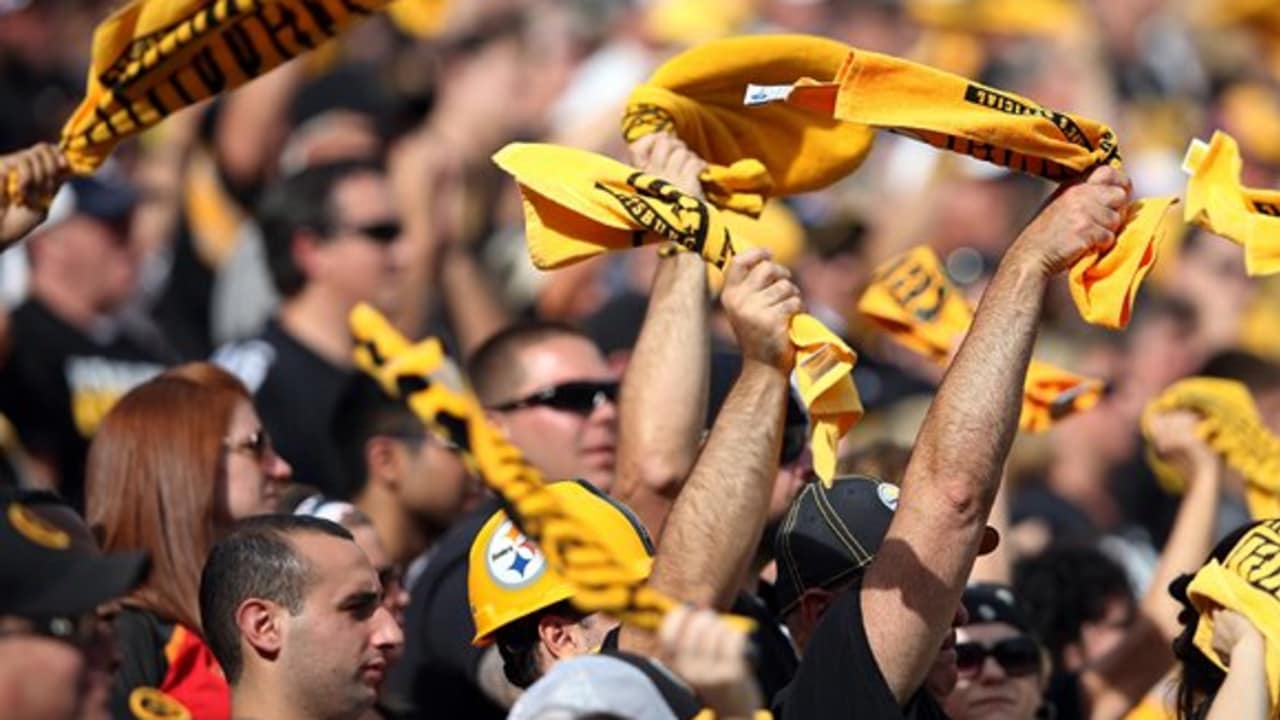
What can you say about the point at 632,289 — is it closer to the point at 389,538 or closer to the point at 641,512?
the point at 389,538

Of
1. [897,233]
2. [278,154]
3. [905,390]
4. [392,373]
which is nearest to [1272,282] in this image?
[897,233]

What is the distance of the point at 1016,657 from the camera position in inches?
260

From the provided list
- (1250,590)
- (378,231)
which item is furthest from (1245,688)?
(378,231)

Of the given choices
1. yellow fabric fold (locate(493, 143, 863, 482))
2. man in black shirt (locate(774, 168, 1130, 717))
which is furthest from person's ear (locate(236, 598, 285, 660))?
man in black shirt (locate(774, 168, 1130, 717))

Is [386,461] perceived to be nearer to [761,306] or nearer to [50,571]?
[761,306]

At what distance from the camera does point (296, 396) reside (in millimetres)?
8797

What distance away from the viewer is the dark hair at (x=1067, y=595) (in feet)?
25.4

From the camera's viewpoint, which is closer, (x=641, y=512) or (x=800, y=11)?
(x=641, y=512)

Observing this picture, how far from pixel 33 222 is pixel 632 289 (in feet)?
16.6

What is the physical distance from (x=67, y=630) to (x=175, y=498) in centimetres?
188

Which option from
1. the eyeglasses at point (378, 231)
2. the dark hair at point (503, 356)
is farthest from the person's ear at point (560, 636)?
the eyeglasses at point (378, 231)

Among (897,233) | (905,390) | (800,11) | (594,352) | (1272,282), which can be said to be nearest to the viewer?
(594,352)

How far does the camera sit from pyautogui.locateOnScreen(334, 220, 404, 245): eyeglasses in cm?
919

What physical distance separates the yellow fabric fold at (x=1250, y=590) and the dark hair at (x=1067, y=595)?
2197 millimetres
